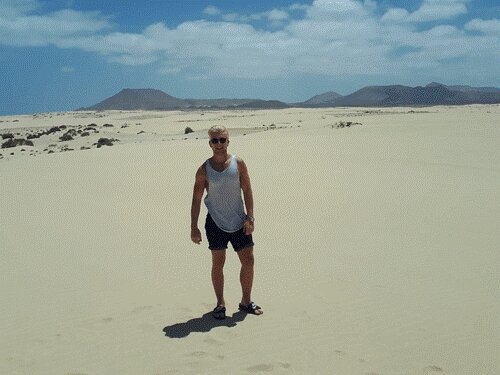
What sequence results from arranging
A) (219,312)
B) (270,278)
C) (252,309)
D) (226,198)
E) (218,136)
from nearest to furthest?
(218,136)
(226,198)
(219,312)
(252,309)
(270,278)

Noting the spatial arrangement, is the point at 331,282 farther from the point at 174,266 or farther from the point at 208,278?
the point at 174,266

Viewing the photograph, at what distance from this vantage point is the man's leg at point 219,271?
4.25 metres

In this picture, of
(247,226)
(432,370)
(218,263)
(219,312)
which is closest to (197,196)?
(247,226)

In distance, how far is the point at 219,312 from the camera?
14.0 ft

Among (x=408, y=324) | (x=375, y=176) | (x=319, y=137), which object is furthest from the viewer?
(x=319, y=137)

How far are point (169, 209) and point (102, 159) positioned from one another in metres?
6.47

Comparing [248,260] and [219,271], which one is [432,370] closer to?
[248,260]

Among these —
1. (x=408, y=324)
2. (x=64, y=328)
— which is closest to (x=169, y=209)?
(x=64, y=328)

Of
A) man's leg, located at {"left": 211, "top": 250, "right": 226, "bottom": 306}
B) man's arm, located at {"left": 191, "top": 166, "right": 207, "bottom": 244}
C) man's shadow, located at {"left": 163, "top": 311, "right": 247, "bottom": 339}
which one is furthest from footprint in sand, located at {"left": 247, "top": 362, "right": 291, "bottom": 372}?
man's arm, located at {"left": 191, "top": 166, "right": 207, "bottom": 244}

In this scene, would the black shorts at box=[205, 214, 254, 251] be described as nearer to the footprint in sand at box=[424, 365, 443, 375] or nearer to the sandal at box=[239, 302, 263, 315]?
the sandal at box=[239, 302, 263, 315]

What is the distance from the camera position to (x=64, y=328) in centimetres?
414

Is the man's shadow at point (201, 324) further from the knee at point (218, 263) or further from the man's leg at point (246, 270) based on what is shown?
the knee at point (218, 263)

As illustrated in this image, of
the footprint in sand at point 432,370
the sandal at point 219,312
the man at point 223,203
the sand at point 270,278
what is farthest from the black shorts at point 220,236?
the footprint in sand at point 432,370

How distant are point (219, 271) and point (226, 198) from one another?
68 centimetres
